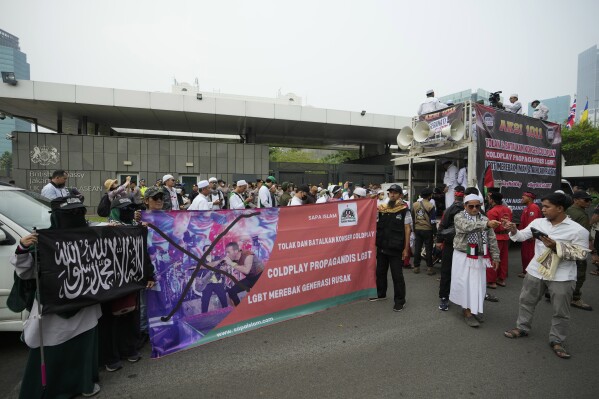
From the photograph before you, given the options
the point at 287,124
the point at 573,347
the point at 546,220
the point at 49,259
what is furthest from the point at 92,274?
the point at 287,124

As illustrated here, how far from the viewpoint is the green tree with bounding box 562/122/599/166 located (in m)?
34.2

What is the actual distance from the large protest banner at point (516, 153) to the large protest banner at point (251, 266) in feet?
14.6

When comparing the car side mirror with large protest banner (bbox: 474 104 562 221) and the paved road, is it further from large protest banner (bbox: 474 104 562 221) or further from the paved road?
large protest banner (bbox: 474 104 562 221)

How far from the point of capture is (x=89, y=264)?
2.79 meters

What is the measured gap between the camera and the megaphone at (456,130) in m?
7.41

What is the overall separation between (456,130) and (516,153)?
215 cm

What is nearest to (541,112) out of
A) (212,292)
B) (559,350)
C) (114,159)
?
(559,350)

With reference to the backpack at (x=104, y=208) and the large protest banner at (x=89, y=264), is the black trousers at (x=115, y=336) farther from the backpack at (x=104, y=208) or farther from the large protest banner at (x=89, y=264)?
the backpack at (x=104, y=208)

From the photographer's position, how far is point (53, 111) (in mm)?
18531

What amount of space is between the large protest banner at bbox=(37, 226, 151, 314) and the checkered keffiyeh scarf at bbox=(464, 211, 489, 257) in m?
4.01

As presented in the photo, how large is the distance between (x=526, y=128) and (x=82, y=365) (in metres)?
10.6

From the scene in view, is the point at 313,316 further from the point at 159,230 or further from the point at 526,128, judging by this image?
the point at 526,128

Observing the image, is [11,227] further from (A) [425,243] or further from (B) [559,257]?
(A) [425,243]

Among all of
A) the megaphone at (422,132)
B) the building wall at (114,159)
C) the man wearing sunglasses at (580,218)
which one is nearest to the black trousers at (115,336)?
the man wearing sunglasses at (580,218)
